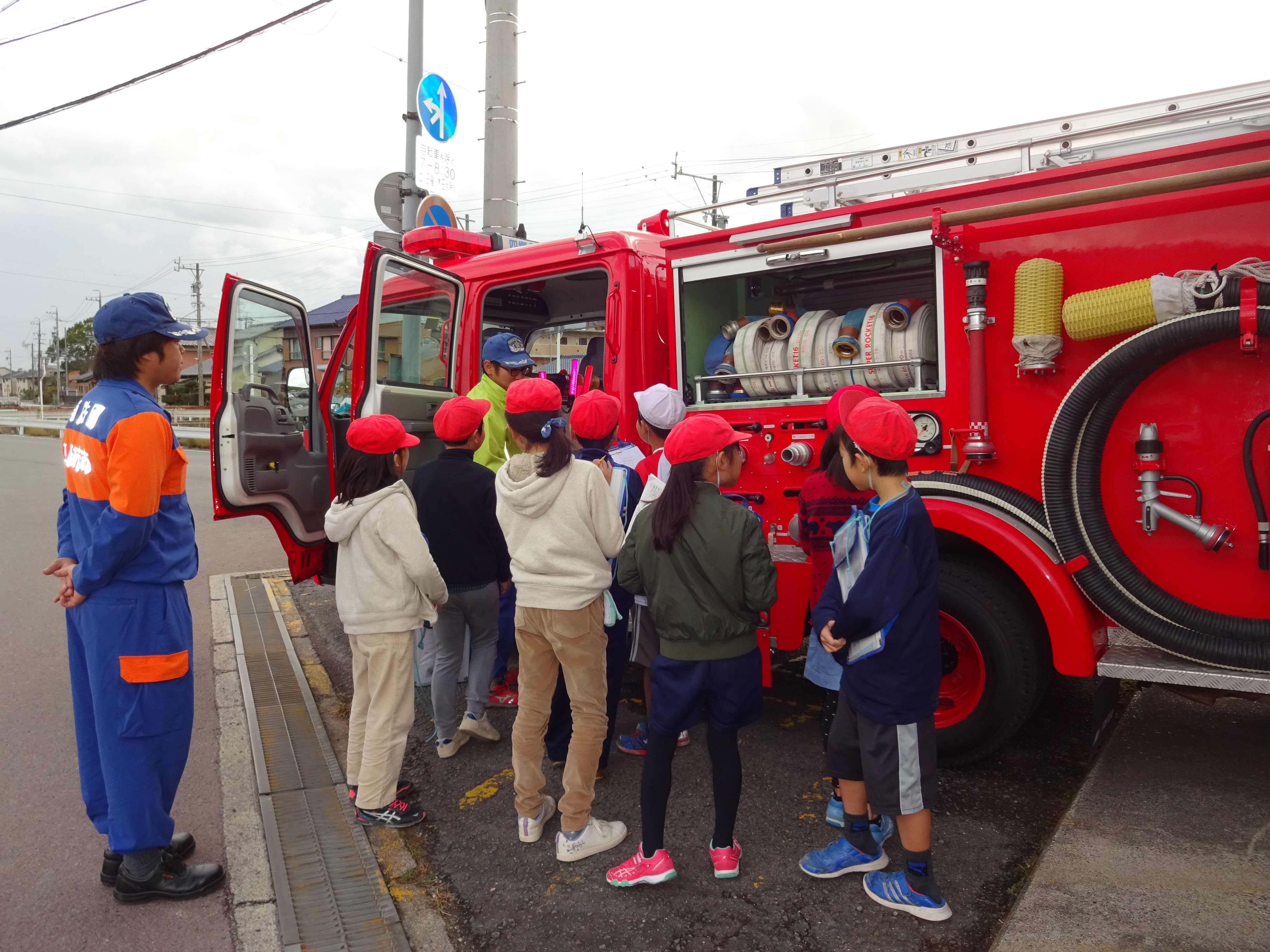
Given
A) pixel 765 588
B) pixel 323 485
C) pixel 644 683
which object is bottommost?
pixel 644 683

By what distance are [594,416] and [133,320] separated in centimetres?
160

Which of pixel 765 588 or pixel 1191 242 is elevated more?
pixel 1191 242

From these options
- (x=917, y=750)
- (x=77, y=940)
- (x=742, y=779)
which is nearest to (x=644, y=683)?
(x=742, y=779)

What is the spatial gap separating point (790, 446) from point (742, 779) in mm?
1427

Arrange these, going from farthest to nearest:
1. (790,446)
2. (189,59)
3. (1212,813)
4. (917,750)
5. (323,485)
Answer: (189,59)
(323,485)
(790,446)
(1212,813)
(917,750)

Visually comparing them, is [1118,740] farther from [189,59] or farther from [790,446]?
[189,59]

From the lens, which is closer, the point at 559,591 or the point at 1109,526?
the point at 559,591

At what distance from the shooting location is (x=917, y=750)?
8.38ft

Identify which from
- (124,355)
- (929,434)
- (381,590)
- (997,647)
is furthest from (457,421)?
(997,647)

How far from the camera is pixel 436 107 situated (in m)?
7.80

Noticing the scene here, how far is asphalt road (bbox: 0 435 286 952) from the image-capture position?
263 centimetres

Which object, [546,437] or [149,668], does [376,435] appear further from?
[149,668]

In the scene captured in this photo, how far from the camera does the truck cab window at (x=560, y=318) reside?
5.25 metres

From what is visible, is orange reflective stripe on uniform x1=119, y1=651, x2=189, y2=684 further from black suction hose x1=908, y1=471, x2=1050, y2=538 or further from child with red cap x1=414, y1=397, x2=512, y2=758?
black suction hose x1=908, y1=471, x2=1050, y2=538
